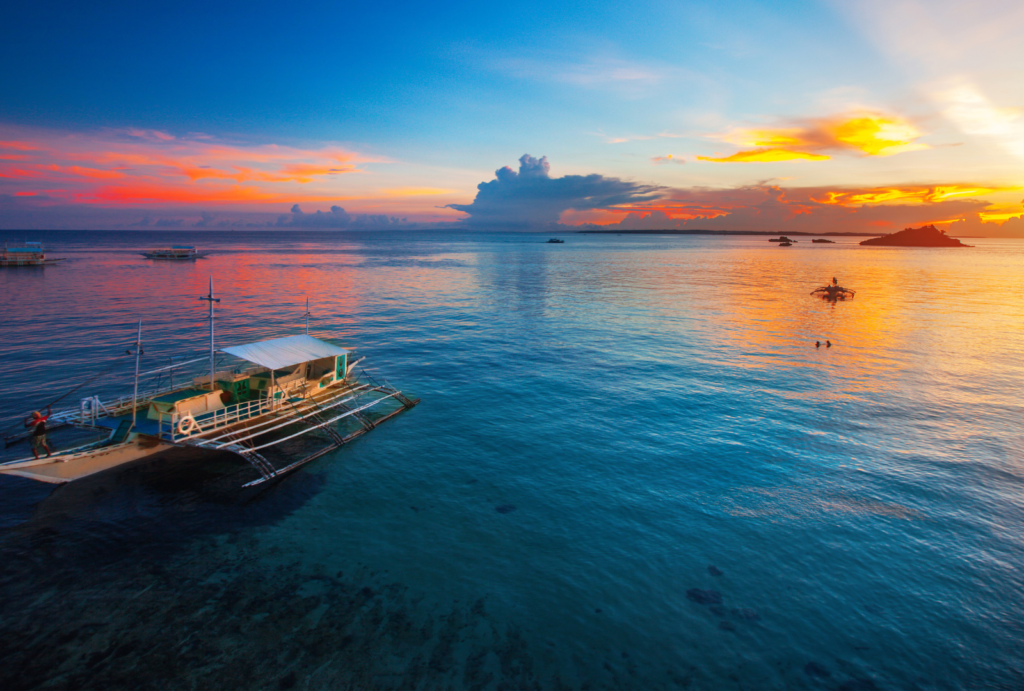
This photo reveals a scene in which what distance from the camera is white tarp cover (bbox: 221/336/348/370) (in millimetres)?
31188

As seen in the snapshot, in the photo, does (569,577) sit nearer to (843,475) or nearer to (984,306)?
(843,475)

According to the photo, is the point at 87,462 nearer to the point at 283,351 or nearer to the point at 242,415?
the point at 242,415

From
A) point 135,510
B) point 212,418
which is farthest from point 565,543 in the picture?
point 212,418

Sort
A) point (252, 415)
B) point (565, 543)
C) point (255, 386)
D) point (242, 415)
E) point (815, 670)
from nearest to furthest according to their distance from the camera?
point (815, 670) < point (565, 543) < point (242, 415) < point (252, 415) < point (255, 386)

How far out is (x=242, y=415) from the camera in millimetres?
30266

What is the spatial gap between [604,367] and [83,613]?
137ft

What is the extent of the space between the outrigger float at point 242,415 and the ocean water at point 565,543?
1.67 meters

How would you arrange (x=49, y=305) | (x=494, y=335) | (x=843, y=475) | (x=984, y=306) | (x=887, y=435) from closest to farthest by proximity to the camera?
(x=843, y=475)
(x=887, y=435)
(x=494, y=335)
(x=49, y=305)
(x=984, y=306)

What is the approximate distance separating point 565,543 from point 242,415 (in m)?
22.2

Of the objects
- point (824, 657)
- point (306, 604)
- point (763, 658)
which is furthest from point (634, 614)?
point (306, 604)

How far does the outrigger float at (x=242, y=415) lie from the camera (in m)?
Result: 26.0

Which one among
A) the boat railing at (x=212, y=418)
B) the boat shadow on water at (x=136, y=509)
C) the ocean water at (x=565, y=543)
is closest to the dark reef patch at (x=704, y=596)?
the ocean water at (x=565, y=543)

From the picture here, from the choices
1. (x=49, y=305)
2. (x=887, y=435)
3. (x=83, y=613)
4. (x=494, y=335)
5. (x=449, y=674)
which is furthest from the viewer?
(x=49, y=305)

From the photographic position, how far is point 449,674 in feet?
50.0
